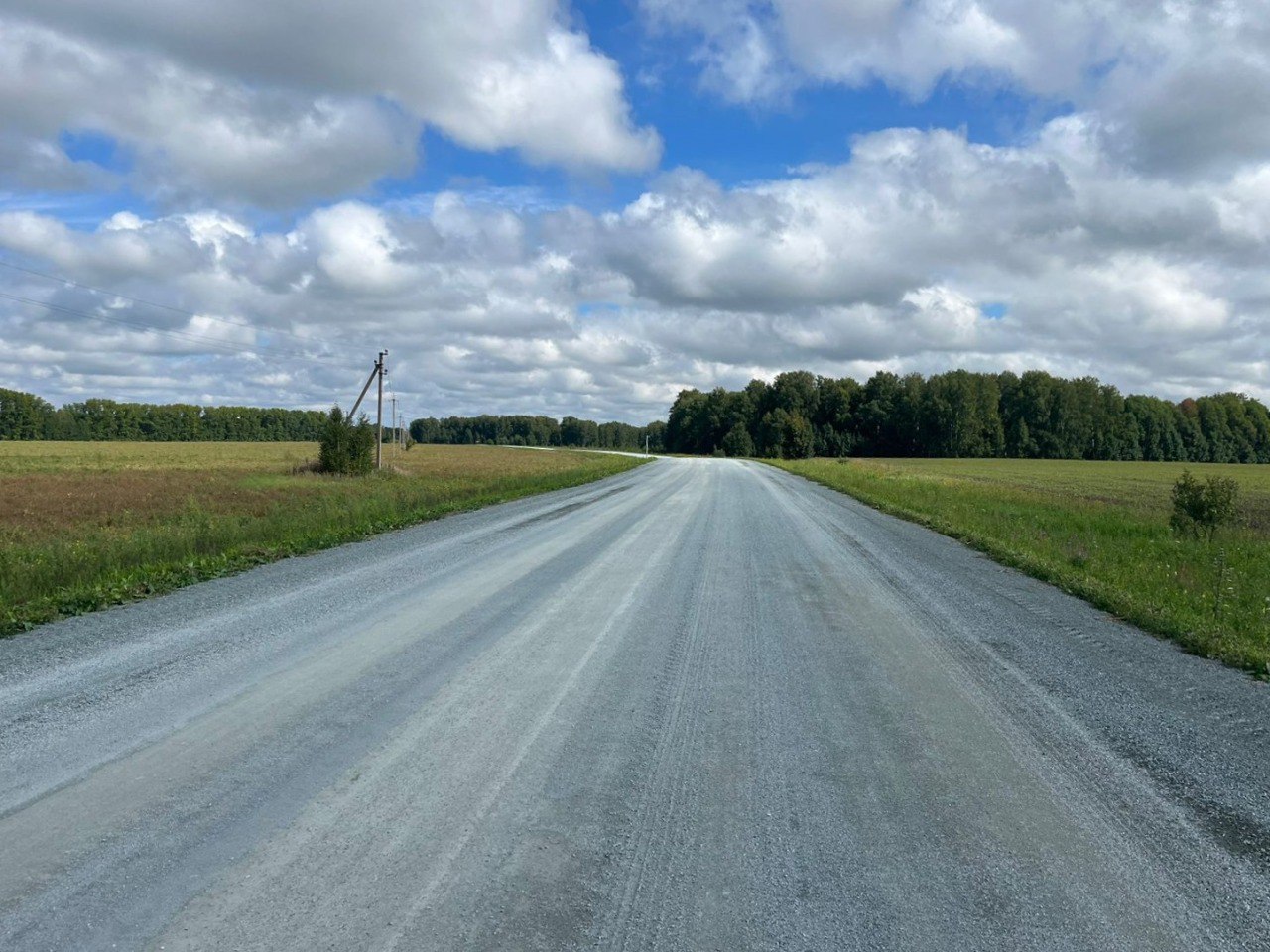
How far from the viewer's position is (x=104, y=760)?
414 centimetres

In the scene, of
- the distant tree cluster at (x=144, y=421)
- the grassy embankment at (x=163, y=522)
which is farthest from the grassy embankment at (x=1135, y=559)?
the distant tree cluster at (x=144, y=421)

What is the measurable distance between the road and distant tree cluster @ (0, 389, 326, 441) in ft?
380

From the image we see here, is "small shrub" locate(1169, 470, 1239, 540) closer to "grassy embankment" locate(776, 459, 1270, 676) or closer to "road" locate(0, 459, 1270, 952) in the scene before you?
"grassy embankment" locate(776, 459, 1270, 676)

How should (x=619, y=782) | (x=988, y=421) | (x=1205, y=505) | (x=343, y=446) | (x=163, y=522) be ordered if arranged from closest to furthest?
(x=619, y=782), (x=1205, y=505), (x=163, y=522), (x=343, y=446), (x=988, y=421)

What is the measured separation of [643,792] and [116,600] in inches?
274

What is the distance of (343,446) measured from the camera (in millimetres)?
38062

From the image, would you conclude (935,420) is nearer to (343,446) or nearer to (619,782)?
(343,446)

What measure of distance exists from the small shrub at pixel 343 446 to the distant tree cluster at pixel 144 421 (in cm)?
8139

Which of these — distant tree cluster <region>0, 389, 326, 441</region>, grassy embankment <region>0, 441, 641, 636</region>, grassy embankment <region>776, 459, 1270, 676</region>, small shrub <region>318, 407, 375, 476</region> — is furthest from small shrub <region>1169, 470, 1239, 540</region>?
distant tree cluster <region>0, 389, 326, 441</region>

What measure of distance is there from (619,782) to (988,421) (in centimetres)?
11882

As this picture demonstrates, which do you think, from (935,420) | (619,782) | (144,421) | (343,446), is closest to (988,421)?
(935,420)

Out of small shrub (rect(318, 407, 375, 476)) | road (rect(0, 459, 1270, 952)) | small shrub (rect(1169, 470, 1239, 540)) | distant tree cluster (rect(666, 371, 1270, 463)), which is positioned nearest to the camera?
road (rect(0, 459, 1270, 952))

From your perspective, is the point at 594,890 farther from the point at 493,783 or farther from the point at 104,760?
the point at 104,760

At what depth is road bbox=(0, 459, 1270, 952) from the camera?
289 centimetres
